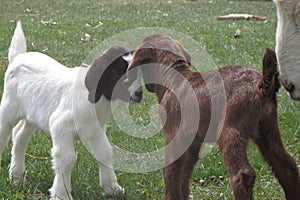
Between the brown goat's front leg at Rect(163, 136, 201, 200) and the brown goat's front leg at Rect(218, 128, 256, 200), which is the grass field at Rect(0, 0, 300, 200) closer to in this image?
the brown goat's front leg at Rect(163, 136, 201, 200)

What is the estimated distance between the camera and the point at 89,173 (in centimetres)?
501

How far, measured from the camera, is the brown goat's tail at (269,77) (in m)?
3.53

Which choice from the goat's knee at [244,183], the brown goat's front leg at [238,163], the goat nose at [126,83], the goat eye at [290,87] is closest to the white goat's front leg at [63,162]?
the goat nose at [126,83]

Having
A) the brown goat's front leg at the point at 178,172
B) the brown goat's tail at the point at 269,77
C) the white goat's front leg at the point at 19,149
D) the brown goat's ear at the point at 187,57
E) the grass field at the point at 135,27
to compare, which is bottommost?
the grass field at the point at 135,27

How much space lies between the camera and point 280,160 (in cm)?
377

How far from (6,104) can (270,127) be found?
2227 mm

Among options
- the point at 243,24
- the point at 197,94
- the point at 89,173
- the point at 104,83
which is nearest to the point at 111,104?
the point at 104,83

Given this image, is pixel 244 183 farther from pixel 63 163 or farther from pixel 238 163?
pixel 63 163

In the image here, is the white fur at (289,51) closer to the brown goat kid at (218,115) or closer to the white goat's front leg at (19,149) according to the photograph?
the brown goat kid at (218,115)

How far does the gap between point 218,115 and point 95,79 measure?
3.67 feet

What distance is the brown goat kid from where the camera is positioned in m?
3.53

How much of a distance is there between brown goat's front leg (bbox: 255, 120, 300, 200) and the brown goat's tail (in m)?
0.25

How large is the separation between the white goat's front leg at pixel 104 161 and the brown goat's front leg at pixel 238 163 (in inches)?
51.1

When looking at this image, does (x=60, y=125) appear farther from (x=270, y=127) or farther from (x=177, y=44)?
(x=270, y=127)
